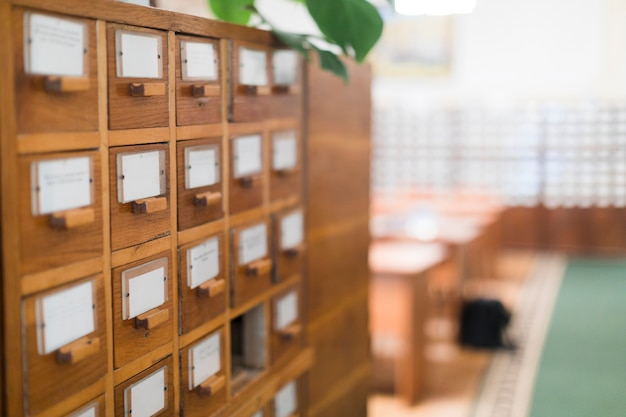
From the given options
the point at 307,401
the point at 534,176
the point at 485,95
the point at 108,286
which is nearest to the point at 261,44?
the point at 108,286

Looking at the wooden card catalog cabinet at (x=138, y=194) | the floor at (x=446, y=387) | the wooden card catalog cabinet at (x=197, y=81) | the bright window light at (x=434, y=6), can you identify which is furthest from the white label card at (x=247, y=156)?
the floor at (x=446, y=387)

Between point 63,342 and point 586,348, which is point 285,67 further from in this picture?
point 586,348

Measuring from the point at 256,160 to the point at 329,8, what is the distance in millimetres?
398

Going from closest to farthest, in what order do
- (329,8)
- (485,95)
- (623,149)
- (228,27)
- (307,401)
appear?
(228,27) < (329,8) < (307,401) < (623,149) < (485,95)

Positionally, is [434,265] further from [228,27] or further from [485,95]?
[485,95]

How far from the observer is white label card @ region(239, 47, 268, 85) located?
183cm

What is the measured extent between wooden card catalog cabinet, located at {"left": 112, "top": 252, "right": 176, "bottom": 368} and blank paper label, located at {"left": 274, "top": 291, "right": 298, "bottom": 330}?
0.52 meters

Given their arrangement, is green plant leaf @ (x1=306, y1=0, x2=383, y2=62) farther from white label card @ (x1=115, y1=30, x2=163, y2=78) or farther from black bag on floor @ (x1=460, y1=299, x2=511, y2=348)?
black bag on floor @ (x1=460, y1=299, x2=511, y2=348)

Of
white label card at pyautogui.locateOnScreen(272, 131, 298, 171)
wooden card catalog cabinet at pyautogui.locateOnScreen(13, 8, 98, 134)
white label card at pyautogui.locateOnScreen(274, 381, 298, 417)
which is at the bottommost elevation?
white label card at pyautogui.locateOnScreen(274, 381, 298, 417)

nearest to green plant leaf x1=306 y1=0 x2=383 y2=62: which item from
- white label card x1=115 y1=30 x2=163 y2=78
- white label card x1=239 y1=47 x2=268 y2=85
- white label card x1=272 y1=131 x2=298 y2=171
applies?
white label card x1=239 y1=47 x2=268 y2=85

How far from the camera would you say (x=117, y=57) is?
4.51 ft

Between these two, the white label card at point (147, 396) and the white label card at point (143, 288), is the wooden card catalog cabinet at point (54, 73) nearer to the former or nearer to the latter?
the white label card at point (143, 288)

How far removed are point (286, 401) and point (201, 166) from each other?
80 centimetres

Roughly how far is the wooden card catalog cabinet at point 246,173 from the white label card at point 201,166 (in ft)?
0.28
